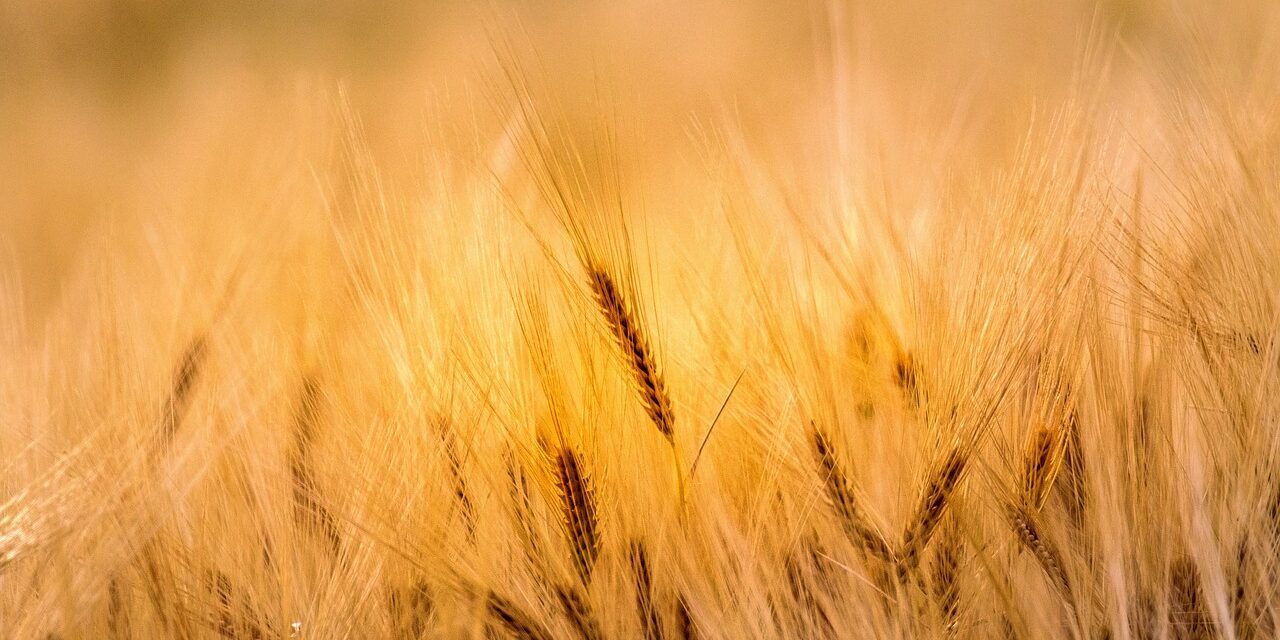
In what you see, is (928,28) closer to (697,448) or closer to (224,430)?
(697,448)

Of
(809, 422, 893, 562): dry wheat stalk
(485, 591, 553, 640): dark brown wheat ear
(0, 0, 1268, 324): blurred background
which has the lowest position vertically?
(485, 591, 553, 640): dark brown wheat ear

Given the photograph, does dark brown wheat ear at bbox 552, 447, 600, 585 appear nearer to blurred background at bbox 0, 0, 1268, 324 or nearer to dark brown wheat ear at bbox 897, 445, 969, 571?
dark brown wheat ear at bbox 897, 445, 969, 571

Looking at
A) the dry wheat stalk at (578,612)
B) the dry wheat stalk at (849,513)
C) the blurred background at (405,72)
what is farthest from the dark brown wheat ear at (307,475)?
the blurred background at (405,72)

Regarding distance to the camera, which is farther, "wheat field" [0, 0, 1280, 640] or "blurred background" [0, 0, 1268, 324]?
"blurred background" [0, 0, 1268, 324]

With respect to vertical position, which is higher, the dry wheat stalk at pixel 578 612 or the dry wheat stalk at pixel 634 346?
the dry wheat stalk at pixel 634 346

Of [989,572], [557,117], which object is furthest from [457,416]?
[989,572]

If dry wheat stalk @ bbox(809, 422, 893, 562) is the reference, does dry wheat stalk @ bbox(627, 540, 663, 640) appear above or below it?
below

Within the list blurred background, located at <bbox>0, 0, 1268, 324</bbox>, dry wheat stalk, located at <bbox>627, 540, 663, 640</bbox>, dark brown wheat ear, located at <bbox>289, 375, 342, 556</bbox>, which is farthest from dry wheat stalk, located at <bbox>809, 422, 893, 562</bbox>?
blurred background, located at <bbox>0, 0, 1268, 324</bbox>

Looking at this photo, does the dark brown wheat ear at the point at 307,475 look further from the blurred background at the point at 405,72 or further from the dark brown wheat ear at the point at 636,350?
the blurred background at the point at 405,72
